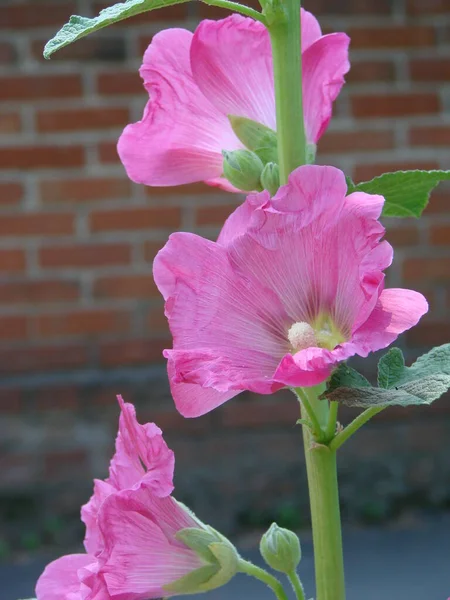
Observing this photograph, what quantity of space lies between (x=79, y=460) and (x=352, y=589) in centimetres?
54

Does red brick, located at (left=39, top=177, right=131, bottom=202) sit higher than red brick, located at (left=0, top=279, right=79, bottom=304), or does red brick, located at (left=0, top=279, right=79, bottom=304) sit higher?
red brick, located at (left=39, top=177, right=131, bottom=202)

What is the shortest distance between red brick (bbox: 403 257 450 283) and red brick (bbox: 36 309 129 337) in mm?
525

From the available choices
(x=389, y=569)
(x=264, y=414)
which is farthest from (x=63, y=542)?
(x=389, y=569)

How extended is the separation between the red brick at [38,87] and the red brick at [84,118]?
0.03 m

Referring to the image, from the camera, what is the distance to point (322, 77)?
44 centimetres

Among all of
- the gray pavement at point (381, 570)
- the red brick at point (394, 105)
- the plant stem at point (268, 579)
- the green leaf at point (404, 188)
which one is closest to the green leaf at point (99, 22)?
the green leaf at point (404, 188)

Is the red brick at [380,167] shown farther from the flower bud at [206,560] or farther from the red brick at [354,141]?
the flower bud at [206,560]

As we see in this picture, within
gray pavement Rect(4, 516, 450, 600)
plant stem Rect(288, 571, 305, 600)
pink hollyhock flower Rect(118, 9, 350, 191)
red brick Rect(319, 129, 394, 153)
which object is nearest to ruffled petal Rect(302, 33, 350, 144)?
pink hollyhock flower Rect(118, 9, 350, 191)

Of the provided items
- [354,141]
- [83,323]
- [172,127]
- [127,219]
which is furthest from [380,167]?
[172,127]

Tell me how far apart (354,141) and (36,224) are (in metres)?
0.59

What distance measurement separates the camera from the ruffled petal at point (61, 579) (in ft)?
1.50

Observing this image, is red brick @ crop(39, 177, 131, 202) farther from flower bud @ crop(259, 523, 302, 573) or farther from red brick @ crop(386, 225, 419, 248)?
flower bud @ crop(259, 523, 302, 573)

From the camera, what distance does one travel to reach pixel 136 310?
1718 mm

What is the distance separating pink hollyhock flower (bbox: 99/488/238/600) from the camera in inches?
15.5
